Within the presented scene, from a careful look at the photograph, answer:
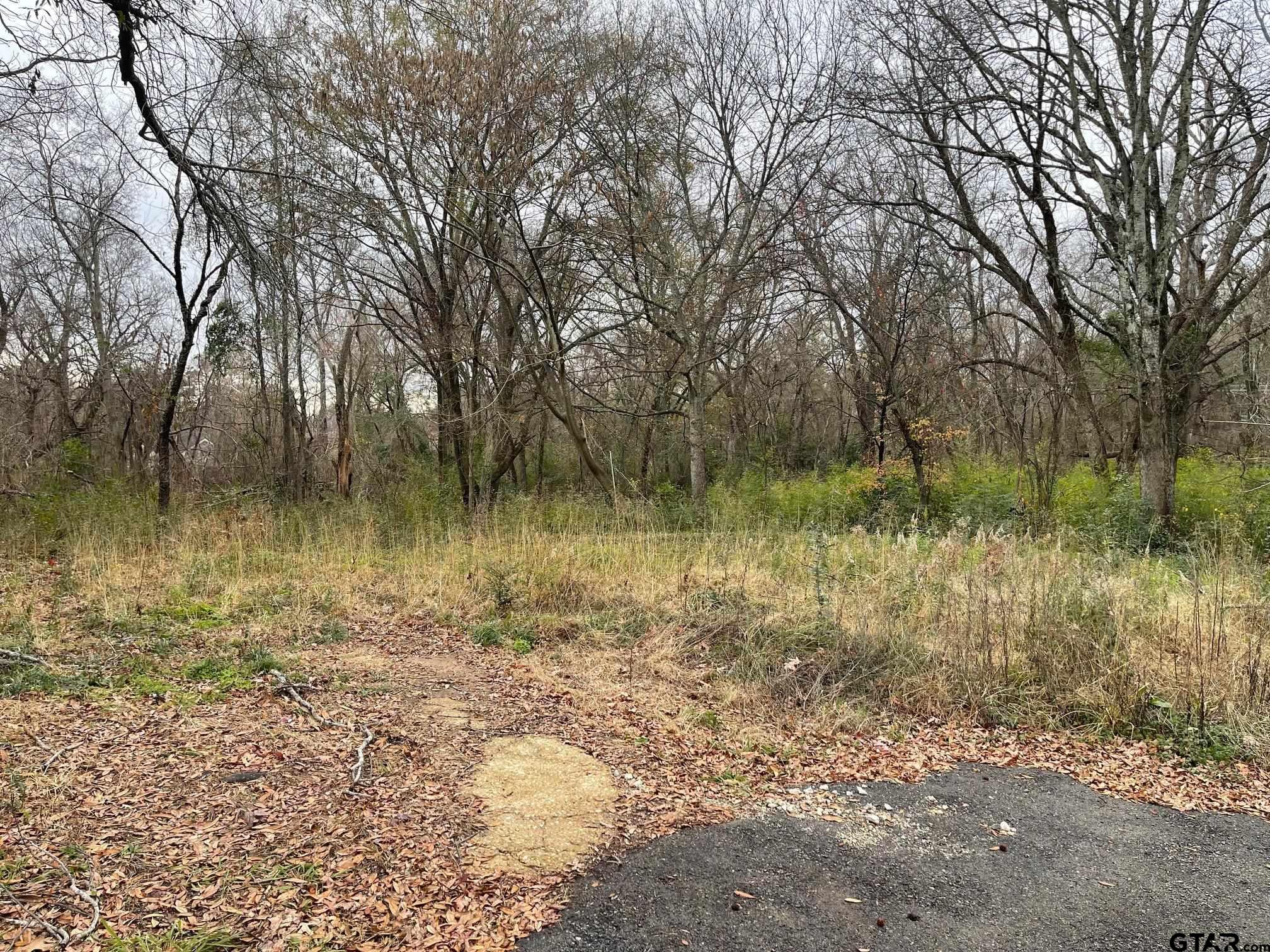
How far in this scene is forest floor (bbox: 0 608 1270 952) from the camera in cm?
233

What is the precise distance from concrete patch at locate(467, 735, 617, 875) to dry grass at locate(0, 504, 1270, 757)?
101cm

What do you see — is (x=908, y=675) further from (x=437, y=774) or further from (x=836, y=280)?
(x=836, y=280)

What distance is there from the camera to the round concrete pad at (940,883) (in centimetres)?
244

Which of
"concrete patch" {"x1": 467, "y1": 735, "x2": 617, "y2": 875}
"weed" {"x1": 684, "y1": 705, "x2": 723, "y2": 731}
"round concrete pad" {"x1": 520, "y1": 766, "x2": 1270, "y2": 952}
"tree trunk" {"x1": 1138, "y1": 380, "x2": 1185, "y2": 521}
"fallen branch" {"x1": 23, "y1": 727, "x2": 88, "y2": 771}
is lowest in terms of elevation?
"round concrete pad" {"x1": 520, "y1": 766, "x2": 1270, "y2": 952}

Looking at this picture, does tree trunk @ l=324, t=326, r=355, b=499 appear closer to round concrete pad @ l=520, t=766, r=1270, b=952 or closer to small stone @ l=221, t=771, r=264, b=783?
small stone @ l=221, t=771, r=264, b=783

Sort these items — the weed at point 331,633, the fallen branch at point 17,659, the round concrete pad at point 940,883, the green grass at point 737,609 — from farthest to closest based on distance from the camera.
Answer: the weed at point 331,633, the green grass at point 737,609, the fallen branch at point 17,659, the round concrete pad at point 940,883

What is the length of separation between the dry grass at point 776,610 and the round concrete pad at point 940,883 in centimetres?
104

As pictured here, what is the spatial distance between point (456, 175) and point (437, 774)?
29.1ft

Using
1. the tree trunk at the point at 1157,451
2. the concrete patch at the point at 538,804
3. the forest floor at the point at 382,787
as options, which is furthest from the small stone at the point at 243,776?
the tree trunk at the point at 1157,451

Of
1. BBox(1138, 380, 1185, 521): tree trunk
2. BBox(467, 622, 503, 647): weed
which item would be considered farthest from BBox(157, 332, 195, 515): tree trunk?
BBox(1138, 380, 1185, 521): tree trunk

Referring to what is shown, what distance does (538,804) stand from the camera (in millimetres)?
3168

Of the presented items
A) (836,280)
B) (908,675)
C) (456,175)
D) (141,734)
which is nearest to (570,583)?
(908,675)

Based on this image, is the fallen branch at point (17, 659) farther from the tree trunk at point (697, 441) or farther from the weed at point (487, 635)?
the tree trunk at point (697, 441)

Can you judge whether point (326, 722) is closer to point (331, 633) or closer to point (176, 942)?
point (176, 942)
